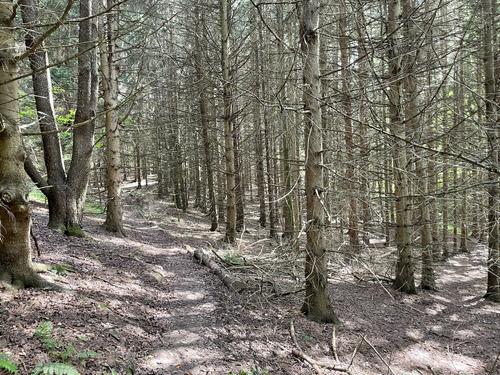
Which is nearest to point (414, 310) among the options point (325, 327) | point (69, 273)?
point (325, 327)

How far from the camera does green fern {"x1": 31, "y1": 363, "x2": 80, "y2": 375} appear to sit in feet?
10.3

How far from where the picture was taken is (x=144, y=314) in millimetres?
5621

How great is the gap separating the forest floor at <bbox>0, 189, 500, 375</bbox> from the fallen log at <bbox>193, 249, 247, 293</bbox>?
18 centimetres

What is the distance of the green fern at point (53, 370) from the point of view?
3148 mm

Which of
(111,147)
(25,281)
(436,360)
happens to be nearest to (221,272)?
(25,281)

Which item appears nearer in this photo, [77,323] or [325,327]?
[77,323]

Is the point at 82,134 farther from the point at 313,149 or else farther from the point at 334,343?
the point at 334,343

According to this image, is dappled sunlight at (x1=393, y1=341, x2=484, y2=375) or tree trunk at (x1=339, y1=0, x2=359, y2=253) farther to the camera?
dappled sunlight at (x1=393, y1=341, x2=484, y2=375)

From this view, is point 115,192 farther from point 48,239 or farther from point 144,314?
point 144,314

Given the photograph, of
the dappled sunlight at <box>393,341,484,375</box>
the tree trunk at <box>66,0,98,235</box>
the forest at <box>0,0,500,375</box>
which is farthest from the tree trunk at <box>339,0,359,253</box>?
the tree trunk at <box>66,0,98,235</box>

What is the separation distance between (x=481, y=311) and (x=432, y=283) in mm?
1301

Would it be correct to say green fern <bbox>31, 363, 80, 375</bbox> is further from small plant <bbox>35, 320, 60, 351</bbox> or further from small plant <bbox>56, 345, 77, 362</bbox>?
small plant <bbox>35, 320, 60, 351</bbox>

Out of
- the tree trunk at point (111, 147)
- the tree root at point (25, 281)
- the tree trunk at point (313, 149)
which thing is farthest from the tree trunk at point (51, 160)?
the tree trunk at point (313, 149)

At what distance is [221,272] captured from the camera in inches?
331
